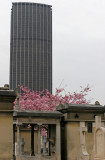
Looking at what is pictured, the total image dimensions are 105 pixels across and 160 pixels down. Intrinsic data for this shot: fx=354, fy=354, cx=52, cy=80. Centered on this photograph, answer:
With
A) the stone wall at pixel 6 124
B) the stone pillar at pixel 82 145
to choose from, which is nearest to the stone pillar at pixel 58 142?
the stone pillar at pixel 82 145

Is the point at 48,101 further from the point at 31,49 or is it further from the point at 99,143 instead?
the point at 31,49

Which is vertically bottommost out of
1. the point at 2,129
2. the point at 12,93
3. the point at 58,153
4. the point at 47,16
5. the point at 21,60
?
the point at 58,153

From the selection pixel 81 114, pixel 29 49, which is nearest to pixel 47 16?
pixel 29 49

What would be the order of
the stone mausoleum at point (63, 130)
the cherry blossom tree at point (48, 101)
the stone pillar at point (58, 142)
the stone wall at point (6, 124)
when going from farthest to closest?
the cherry blossom tree at point (48, 101) → the stone pillar at point (58, 142) → the stone mausoleum at point (63, 130) → the stone wall at point (6, 124)

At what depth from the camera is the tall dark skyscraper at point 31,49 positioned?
181375 mm

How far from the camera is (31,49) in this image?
187 meters

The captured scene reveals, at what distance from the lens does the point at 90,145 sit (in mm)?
30703

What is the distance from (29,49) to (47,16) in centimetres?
2521

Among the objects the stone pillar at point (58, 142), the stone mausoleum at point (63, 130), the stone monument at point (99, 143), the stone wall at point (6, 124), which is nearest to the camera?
the stone monument at point (99, 143)

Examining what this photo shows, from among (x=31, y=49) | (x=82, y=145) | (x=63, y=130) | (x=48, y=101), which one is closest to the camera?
(x=82, y=145)

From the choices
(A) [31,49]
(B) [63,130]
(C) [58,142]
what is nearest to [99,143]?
(C) [58,142]

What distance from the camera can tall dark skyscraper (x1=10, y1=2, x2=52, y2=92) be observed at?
18138 centimetres

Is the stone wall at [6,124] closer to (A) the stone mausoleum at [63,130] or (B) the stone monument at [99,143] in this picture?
(A) the stone mausoleum at [63,130]

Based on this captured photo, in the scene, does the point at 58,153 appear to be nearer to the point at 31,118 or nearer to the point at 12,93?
the point at 31,118
